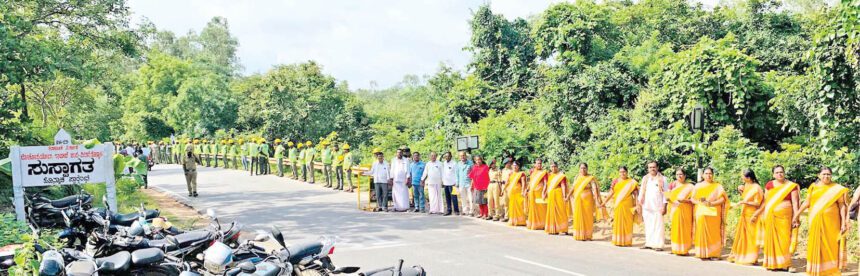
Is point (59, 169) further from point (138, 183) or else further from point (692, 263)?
point (692, 263)

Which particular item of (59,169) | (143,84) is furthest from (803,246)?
(143,84)

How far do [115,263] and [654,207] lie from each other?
27.3 ft

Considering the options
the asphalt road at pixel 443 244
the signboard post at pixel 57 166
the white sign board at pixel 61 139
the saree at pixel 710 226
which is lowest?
the asphalt road at pixel 443 244

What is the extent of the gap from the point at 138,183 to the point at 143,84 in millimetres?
42873

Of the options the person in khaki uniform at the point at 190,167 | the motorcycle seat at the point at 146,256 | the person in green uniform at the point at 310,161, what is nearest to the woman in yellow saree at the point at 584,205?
the motorcycle seat at the point at 146,256

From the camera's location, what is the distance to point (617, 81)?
18547 millimetres

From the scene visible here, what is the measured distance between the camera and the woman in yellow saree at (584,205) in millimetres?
12328

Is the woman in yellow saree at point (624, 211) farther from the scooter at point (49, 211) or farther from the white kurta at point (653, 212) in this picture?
the scooter at point (49, 211)

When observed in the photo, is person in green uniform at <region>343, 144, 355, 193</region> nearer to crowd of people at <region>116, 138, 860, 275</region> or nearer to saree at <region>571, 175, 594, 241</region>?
crowd of people at <region>116, 138, 860, 275</region>

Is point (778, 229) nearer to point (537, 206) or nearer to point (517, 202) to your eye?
point (537, 206)

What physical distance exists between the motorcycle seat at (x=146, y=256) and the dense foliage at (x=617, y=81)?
8051 millimetres

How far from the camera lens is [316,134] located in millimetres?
32031

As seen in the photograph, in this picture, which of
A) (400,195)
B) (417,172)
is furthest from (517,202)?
(400,195)

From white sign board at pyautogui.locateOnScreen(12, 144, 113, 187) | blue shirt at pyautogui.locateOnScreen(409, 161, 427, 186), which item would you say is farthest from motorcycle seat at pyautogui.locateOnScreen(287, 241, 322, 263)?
blue shirt at pyautogui.locateOnScreen(409, 161, 427, 186)
